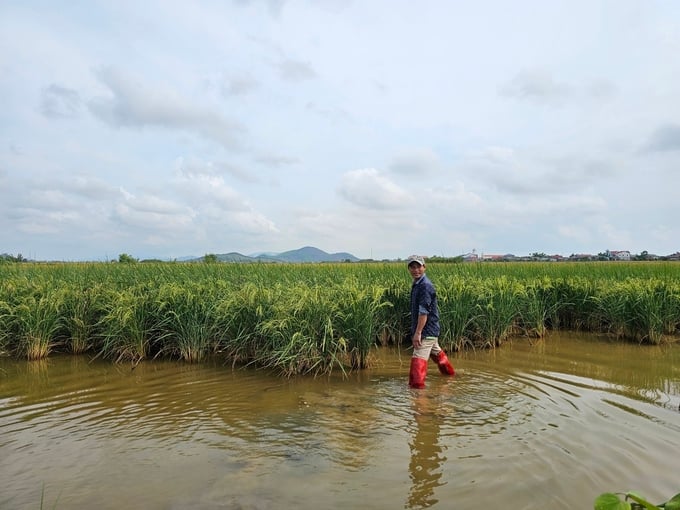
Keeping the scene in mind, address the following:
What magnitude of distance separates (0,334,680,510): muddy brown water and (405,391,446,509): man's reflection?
0.02 m

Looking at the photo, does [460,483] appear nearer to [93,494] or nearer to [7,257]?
[93,494]

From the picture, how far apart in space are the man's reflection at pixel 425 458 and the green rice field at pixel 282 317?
67.5 inches

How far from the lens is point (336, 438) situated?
4.54 metres

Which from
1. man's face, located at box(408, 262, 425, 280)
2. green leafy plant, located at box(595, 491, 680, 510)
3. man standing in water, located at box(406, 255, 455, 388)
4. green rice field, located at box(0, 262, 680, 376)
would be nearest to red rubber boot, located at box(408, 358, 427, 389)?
man standing in water, located at box(406, 255, 455, 388)

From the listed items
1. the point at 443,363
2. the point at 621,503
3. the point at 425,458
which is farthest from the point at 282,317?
the point at 621,503

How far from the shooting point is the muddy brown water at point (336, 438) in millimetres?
3504

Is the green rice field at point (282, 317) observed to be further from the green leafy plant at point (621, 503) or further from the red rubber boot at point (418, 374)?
the green leafy plant at point (621, 503)

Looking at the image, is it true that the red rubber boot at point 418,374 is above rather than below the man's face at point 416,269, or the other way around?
below

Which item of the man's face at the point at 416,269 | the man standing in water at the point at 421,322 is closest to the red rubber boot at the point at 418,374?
the man standing in water at the point at 421,322

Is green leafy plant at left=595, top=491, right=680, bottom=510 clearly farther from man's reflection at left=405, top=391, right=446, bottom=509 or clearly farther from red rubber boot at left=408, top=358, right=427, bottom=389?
red rubber boot at left=408, top=358, right=427, bottom=389

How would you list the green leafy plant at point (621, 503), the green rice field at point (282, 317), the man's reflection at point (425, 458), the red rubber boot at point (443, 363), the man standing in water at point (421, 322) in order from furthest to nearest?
the green rice field at point (282, 317) < the red rubber boot at point (443, 363) < the man standing in water at point (421, 322) < the man's reflection at point (425, 458) < the green leafy plant at point (621, 503)

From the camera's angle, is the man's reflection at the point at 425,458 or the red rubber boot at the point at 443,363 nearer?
the man's reflection at the point at 425,458

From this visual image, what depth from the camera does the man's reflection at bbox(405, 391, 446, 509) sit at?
3.45m

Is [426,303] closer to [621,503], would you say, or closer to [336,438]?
[336,438]
